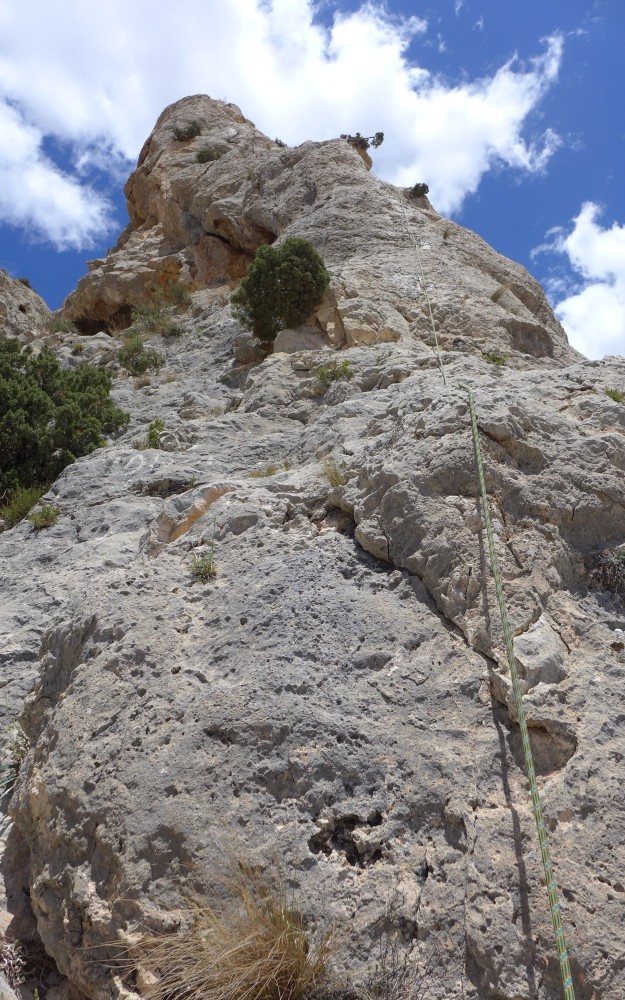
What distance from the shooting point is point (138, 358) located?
15.1m

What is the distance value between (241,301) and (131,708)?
10417 millimetres

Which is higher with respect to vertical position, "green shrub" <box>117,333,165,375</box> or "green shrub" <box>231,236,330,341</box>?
"green shrub" <box>231,236,330,341</box>

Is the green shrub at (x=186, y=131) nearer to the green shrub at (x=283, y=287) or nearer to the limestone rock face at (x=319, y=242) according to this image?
the limestone rock face at (x=319, y=242)

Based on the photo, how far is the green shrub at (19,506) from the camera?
9430 millimetres

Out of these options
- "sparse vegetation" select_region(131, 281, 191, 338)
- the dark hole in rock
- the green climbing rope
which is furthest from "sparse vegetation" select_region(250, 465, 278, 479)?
"sparse vegetation" select_region(131, 281, 191, 338)

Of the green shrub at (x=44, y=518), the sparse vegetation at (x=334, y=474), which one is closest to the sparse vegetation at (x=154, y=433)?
the green shrub at (x=44, y=518)

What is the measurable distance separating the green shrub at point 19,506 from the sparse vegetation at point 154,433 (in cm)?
160

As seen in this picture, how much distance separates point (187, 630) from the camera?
5059 millimetres

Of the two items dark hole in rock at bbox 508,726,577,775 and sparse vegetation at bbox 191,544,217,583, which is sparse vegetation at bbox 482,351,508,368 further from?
dark hole in rock at bbox 508,726,577,775

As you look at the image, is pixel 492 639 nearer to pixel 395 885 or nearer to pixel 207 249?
pixel 395 885

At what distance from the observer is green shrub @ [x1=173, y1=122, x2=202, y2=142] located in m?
25.4

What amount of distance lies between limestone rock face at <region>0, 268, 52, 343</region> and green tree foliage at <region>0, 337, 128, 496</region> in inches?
404

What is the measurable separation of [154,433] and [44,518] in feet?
7.96

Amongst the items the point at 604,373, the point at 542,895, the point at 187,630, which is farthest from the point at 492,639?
the point at 604,373
